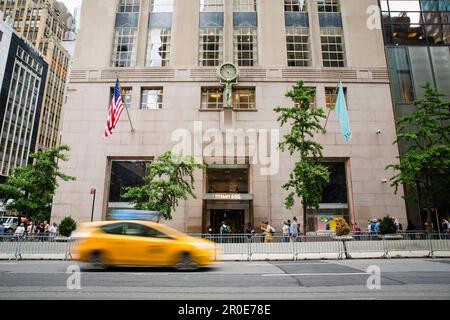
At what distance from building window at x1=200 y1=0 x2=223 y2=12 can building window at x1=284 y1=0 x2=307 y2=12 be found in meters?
6.22

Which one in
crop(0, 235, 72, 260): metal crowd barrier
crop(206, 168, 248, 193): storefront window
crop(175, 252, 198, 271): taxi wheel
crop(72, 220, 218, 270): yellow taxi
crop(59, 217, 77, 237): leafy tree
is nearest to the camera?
crop(72, 220, 218, 270): yellow taxi

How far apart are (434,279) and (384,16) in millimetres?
27502

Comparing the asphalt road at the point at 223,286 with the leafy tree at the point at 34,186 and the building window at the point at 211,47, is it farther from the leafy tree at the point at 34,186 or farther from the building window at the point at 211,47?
the building window at the point at 211,47

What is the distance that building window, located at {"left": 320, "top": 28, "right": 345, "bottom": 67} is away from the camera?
27497 mm

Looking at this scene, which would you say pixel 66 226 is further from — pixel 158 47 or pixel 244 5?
pixel 244 5

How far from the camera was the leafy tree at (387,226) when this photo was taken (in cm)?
2128

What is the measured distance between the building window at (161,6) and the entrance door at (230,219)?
19.3m

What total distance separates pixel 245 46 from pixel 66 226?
20950 millimetres

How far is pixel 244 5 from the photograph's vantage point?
28.7m

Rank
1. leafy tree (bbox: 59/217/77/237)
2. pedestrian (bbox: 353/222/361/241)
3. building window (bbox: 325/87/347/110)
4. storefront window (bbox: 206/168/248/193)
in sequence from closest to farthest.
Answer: pedestrian (bbox: 353/222/361/241)
leafy tree (bbox: 59/217/77/237)
storefront window (bbox: 206/168/248/193)
building window (bbox: 325/87/347/110)

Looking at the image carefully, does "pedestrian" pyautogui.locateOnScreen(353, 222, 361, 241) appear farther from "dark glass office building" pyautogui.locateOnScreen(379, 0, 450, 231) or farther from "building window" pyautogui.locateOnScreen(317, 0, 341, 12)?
"building window" pyautogui.locateOnScreen(317, 0, 341, 12)

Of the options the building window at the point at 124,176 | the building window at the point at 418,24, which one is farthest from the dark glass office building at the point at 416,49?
the building window at the point at 124,176

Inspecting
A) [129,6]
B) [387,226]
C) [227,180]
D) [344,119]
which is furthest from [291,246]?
[129,6]

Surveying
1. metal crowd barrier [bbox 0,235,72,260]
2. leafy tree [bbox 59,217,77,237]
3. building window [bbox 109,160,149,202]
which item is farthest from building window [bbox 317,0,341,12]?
metal crowd barrier [bbox 0,235,72,260]
